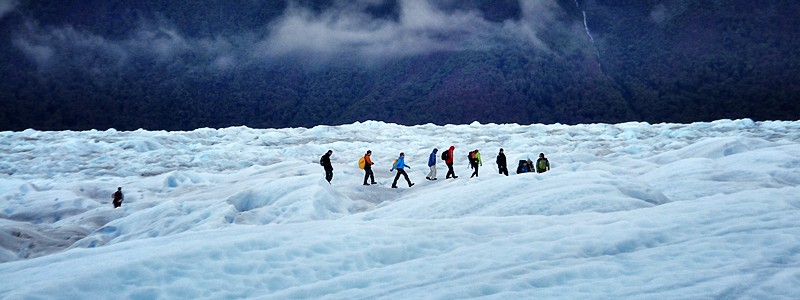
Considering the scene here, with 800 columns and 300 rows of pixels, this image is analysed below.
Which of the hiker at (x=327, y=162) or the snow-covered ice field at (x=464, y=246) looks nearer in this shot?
the snow-covered ice field at (x=464, y=246)

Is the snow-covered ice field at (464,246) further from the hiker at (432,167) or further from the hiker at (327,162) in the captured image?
the hiker at (432,167)

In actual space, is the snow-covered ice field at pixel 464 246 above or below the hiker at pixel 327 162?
below

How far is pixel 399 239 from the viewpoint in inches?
314

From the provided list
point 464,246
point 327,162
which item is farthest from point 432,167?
point 464,246

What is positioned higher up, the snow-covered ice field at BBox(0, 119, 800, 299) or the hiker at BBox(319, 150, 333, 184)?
the hiker at BBox(319, 150, 333, 184)

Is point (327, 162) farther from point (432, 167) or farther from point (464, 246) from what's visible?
point (464, 246)

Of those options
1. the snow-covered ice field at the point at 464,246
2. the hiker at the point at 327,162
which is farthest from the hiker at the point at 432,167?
the snow-covered ice field at the point at 464,246

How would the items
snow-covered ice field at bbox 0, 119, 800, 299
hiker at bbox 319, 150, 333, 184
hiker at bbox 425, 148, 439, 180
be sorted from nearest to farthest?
1. snow-covered ice field at bbox 0, 119, 800, 299
2. hiker at bbox 319, 150, 333, 184
3. hiker at bbox 425, 148, 439, 180

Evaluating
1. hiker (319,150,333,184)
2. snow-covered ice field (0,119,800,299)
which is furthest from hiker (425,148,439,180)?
snow-covered ice field (0,119,800,299)

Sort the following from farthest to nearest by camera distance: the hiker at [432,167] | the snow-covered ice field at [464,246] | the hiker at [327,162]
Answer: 1. the hiker at [432,167]
2. the hiker at [327,162]
3. the snow-covered ice field at [464,246]

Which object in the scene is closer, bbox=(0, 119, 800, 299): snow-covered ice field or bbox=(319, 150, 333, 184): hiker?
bbox=(0, 119, 800, 299): snow-covered ice field

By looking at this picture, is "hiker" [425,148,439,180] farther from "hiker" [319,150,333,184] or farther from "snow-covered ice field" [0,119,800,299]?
"snow-covered ice field" [0,119,800,299]

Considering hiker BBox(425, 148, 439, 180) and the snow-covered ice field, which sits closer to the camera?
the snow-covered ice field

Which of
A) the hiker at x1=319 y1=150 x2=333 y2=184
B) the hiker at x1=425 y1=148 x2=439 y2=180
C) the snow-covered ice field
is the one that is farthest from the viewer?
the hiker at x1=425 y1=148 x2=439 y2=180
